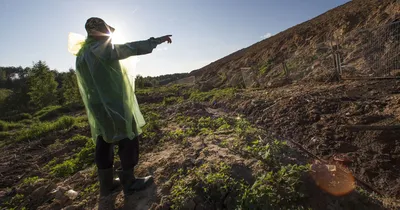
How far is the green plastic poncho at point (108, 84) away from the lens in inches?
77.9

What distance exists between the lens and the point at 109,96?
6.65ft

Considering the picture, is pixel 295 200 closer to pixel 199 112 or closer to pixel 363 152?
pixel 363 152

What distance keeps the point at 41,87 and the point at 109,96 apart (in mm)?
25512

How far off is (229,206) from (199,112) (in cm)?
404

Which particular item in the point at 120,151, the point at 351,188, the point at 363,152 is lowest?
the point at 363,152

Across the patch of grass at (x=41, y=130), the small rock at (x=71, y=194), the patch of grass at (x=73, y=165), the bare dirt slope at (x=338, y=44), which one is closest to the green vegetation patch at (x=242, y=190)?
the small rock at (x=71, y=194)

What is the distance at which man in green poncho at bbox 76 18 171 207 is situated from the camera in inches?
78.6

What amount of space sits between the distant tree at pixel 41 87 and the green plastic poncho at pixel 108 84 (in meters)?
25.1

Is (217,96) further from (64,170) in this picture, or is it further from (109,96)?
(109,96)

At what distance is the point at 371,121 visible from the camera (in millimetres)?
3170

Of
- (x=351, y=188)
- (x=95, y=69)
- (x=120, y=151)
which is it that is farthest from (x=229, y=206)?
(x=95, y=69)

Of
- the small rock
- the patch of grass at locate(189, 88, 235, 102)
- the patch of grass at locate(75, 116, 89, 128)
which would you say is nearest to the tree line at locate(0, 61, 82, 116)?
the patch of grass at locate(75, 116, 89, 128)

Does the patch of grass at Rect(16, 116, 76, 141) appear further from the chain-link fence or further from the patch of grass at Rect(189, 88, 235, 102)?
the chain-link fence

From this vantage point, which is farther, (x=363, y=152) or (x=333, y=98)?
(x=333, y=98)
